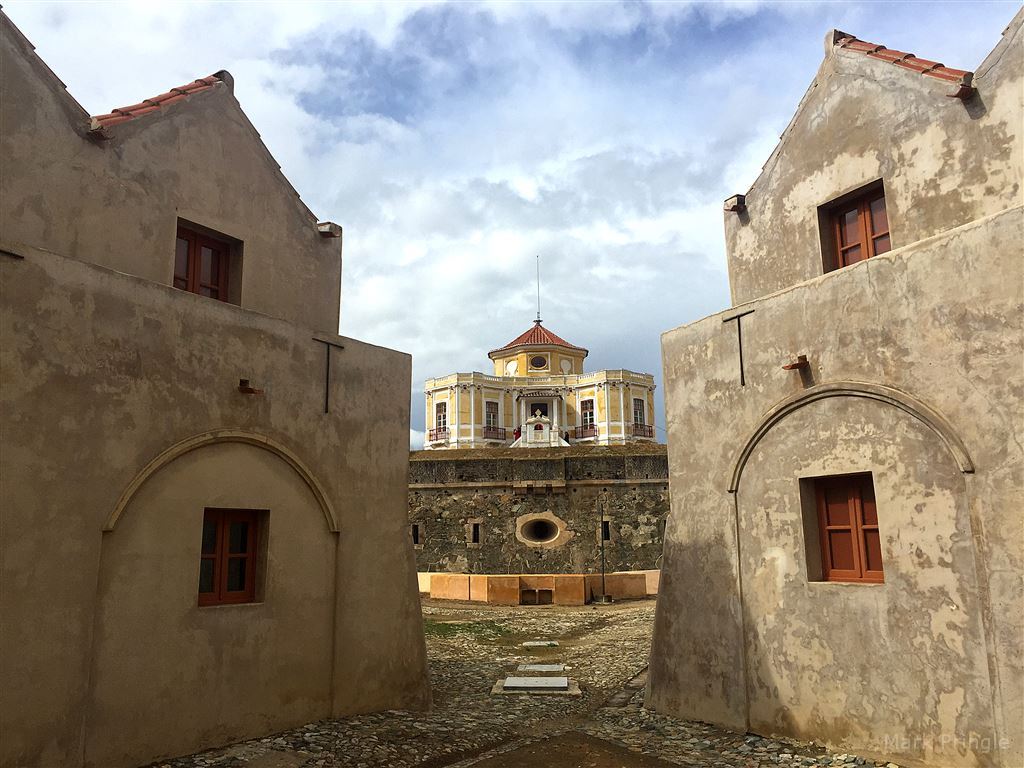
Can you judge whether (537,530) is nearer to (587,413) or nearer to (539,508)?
(539,508)

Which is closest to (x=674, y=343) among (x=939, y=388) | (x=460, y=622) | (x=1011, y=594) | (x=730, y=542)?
(x=730, y=542)

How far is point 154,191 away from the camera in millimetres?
8117

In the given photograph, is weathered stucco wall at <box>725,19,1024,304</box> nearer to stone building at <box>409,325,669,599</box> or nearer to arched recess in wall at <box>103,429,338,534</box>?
arched recess in wall at <box>103,429,338,534</box>

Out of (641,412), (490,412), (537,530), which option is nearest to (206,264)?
(537,530)

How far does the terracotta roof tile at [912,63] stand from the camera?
7223 millimetres

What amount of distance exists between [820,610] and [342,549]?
5.21 metres

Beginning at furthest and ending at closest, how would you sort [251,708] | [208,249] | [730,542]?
[208,249]
[730,542]
[251,708]

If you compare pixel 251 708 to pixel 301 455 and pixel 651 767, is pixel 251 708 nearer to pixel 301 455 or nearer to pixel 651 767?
pixel 301 455

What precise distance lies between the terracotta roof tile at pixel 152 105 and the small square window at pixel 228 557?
4.09m

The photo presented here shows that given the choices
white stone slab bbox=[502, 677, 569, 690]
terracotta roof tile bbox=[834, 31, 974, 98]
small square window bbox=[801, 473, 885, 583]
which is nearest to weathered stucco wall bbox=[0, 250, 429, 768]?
white stone slab bbox=[502, 677, 569, 690]

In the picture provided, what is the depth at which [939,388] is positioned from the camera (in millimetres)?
6504

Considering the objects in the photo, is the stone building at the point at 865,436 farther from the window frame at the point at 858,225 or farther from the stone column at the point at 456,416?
the stone column at the point at 456,416

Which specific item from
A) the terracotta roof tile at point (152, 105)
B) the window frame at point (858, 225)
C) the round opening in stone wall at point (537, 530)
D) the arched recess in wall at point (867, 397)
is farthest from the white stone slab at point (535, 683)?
the round opening in stone wall at point (537, 530)

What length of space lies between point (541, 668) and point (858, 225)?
26.7 ft
